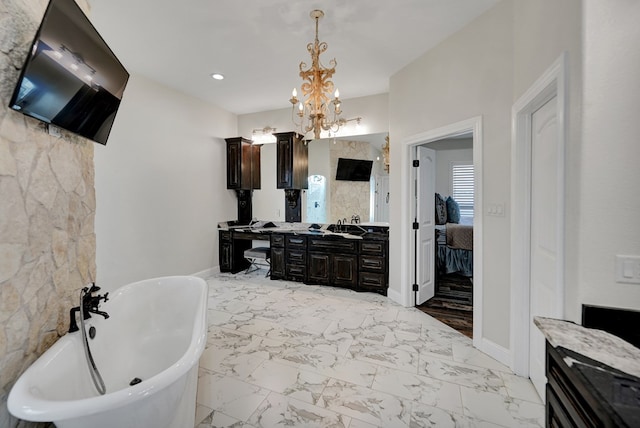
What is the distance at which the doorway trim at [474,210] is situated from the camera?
249 centimetres

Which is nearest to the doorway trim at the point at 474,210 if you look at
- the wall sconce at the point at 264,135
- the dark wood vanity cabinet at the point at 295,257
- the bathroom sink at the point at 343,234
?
the bathroom sink at the point at 343,234

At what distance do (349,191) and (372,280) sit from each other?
153cm

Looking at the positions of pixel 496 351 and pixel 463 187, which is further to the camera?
pixel 463 187

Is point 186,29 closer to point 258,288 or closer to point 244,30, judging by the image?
point 244,30

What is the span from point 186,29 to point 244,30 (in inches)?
22.9

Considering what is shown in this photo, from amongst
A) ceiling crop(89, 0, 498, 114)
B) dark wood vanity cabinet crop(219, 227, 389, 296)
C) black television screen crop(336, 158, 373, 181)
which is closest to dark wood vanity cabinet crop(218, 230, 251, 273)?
dark wood vanity cabinet crop(219, 227, 389, 296)

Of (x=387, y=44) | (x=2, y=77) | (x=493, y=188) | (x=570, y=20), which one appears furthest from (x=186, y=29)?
(x=493, y=188)

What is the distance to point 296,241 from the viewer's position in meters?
4.54

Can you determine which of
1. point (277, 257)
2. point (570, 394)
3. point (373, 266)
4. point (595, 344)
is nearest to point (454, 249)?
point (373, 266)

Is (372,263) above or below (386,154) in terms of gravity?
below

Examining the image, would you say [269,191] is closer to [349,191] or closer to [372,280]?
[349,191]

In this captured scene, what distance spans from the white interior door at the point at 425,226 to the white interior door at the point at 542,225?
148 centimetres

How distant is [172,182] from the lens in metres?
4.15

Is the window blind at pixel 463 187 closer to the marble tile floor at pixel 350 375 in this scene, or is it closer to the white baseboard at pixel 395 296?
the white baseboard at pixel 395 296
